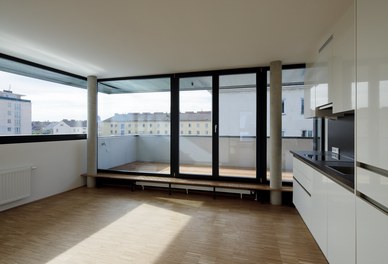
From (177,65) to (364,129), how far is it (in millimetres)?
3164

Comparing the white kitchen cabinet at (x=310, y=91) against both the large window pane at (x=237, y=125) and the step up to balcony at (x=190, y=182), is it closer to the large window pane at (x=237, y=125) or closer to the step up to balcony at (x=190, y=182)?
the large window pane at (x=237, y=125)

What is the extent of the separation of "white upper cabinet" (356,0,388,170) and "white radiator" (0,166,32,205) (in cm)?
453

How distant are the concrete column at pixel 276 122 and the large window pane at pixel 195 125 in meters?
1.24


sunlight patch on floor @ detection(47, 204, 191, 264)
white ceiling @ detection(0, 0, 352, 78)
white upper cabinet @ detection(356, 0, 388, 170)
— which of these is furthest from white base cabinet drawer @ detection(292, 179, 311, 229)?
white ceiling @ detection(0, 0, 352, 78)

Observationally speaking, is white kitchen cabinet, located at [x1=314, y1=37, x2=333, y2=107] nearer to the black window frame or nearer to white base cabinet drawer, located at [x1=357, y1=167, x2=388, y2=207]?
white base cabinet drawer, located at [x1=357, y1=167, x2=388, y2=207]

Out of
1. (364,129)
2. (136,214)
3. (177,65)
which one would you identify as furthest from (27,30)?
(364,129)

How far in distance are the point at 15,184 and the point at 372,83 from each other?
185 inches

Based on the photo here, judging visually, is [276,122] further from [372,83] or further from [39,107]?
[39,107]

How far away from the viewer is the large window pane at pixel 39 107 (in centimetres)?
340

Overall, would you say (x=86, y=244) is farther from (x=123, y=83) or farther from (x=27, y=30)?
(x=123, y=83)

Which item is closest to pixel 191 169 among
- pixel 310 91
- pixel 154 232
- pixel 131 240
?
pixel 154 232

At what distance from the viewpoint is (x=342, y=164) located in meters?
2.21

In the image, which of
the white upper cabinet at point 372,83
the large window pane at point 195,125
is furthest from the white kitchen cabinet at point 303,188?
the large window pane at point 195,125

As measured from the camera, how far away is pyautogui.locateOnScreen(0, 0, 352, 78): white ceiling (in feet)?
6.59
